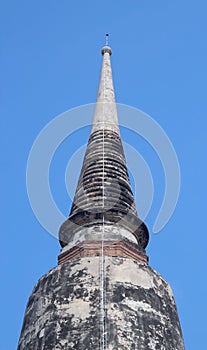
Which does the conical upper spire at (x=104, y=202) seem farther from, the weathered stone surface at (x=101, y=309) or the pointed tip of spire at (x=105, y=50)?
the pointed tip of spire at (x=105, y=50)

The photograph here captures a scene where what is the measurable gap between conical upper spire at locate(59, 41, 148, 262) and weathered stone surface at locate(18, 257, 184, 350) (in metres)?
1.32

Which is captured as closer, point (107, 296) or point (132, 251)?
point (107, 296)

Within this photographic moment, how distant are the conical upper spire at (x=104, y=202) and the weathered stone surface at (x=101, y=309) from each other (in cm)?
132

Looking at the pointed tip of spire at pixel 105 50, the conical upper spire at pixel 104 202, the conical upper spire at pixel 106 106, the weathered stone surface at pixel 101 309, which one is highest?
the pointed tip of spire at pixel 105 50

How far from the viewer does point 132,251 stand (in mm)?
18062

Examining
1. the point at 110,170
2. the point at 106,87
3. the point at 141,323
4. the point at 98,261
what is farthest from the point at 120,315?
the point at 106,87

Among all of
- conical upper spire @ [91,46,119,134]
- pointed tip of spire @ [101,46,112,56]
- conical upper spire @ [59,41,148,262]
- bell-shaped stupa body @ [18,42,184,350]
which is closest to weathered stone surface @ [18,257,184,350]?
bell-shaped stupa body @ [18,42,184,350]

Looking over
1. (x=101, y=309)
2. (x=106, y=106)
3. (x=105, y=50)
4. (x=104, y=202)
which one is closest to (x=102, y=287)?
(x=101, y=309)

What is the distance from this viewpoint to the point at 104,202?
18797 mm

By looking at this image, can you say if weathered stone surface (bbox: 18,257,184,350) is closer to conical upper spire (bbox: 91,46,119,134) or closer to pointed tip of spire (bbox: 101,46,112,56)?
conical upper spire (bbox: 91,46,119,134)

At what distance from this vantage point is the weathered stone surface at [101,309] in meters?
15.4

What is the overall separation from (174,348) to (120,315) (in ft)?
4.22

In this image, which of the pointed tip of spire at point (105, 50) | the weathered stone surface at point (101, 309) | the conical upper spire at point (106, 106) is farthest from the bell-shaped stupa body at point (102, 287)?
the pointed tip of spire at point (105, 50)

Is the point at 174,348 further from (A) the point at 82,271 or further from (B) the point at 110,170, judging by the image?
(B) the point at 110,170
